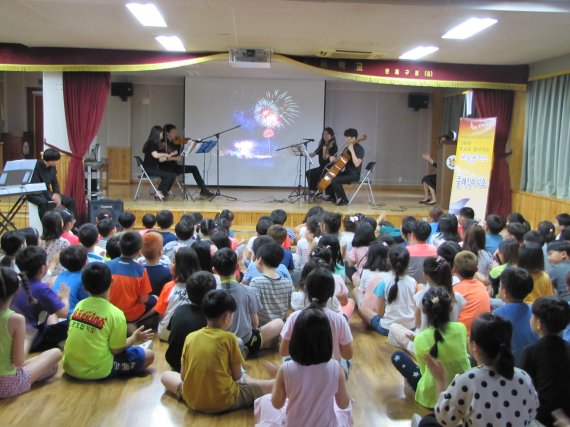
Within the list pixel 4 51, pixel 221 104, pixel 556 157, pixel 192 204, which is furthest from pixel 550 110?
pixel 4 51

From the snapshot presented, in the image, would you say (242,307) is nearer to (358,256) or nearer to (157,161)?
(358,256)

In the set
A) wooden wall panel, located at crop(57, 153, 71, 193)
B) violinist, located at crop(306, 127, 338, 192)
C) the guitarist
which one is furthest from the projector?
wooden wall panel, located at crop(57, 153, 71, 193)

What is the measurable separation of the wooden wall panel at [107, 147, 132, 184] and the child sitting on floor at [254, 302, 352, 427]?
9.93 metres

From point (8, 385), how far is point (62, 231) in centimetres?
192

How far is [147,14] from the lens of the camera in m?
5.60

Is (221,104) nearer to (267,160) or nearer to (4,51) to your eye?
(267,160)

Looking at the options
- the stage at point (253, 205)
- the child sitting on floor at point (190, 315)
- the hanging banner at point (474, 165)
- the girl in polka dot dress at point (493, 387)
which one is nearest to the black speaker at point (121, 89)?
the stage at point (253, 205)

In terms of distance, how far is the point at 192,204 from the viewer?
855cm

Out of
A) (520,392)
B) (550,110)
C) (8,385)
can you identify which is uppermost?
(550,110)

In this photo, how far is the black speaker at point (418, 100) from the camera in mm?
11680

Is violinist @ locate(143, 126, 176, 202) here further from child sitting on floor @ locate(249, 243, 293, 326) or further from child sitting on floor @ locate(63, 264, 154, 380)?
child sitting on floor @ locate(63, 264, 154, 380)

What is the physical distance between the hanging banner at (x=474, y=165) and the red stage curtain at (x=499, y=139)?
37 centimetres

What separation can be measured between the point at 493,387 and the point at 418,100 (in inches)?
399

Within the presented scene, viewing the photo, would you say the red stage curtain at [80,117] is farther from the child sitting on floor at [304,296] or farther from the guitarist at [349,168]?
the child sitting on floor at [304,296]
